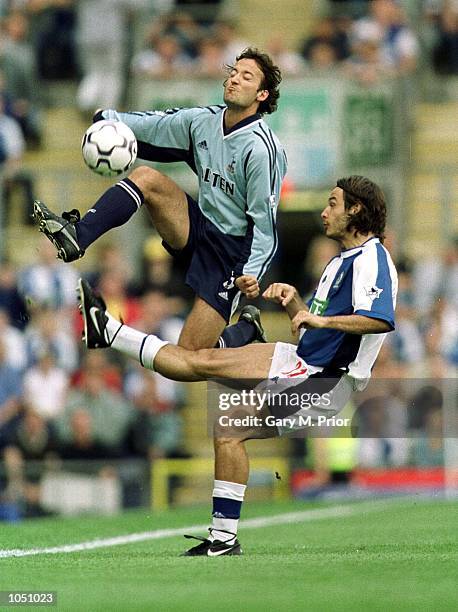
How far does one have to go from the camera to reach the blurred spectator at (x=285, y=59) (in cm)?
1862

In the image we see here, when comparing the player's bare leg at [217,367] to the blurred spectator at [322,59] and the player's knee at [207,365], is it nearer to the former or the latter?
the player's knee at [207,365]

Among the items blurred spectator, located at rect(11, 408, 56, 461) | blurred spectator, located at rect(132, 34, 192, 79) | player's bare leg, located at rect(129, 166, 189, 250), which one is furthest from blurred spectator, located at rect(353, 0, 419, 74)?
player's bare leg, located at rect(129, 166, 189, 250)

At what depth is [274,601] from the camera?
22.6 ft

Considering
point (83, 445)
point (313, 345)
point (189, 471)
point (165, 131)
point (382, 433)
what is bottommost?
point (189, 471)

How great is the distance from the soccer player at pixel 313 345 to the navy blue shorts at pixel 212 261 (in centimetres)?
57

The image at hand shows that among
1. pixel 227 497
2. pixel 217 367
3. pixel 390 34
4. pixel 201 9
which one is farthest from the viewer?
pixel 201 9

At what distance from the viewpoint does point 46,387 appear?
638 inches

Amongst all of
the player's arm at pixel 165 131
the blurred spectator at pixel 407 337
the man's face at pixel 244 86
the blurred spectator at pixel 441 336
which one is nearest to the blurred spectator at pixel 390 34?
the blurred spectator at pixel 407 337

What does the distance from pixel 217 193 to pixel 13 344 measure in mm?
6774

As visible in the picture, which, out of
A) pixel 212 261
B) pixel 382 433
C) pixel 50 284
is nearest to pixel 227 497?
pixel 212 261

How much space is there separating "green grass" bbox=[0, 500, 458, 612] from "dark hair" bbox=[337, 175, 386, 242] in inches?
74.0

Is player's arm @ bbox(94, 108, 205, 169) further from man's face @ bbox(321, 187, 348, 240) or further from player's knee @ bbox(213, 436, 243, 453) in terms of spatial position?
player's knee @ bbox(213, 436, 243, 453)

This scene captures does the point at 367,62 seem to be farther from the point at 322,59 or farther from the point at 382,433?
the point at 382,433

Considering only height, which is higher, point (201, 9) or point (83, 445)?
point (201, 9)
